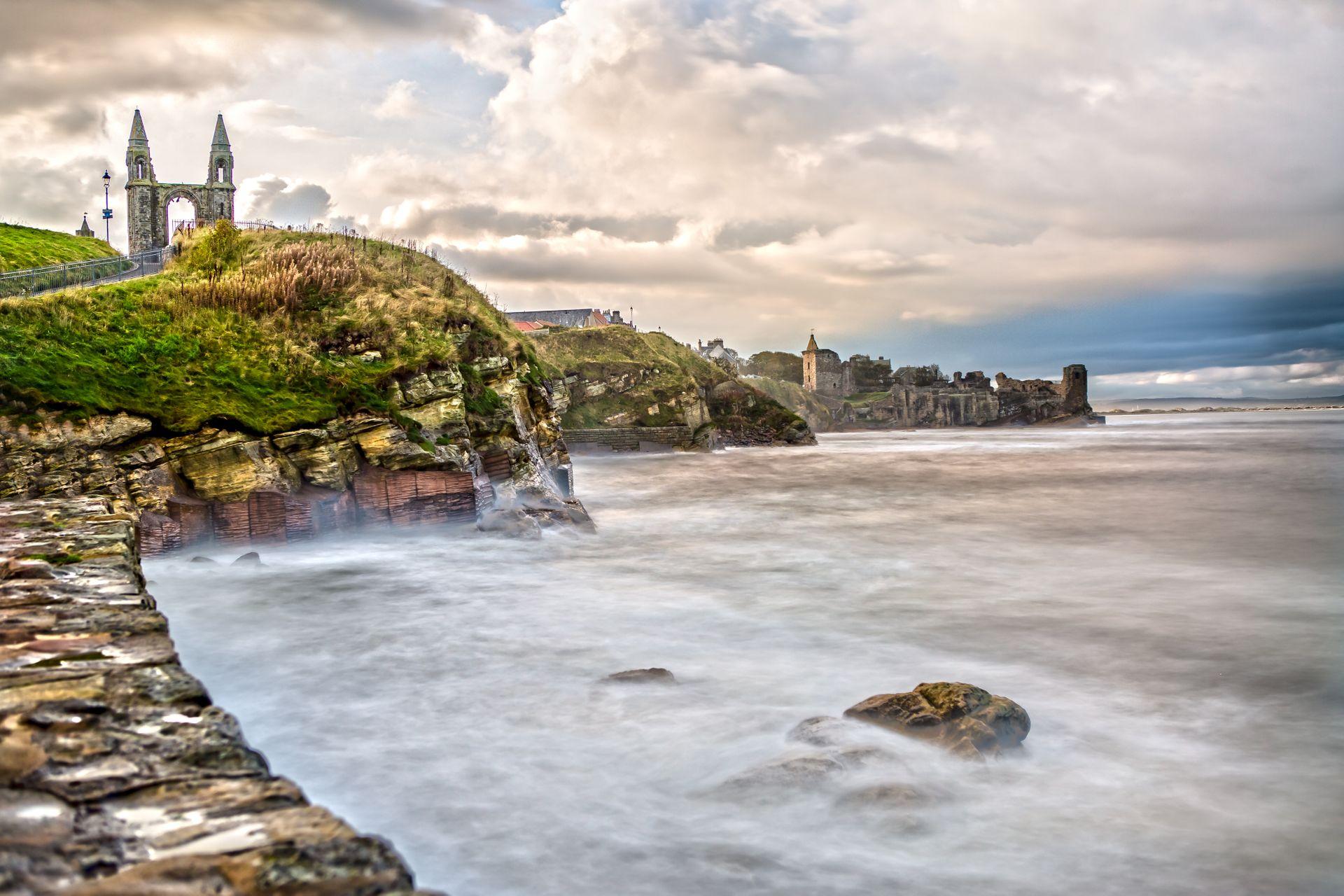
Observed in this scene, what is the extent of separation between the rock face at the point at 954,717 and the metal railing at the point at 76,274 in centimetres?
1806

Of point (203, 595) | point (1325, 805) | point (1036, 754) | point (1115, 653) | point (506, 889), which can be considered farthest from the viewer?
point (203, 595)

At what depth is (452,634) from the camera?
1066 cm

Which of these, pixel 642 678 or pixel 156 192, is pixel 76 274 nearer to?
pixel 642 678

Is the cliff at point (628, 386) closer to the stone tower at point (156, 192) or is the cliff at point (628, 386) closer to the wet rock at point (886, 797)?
the stone tower at point (156, 192)

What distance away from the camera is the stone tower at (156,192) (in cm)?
5612

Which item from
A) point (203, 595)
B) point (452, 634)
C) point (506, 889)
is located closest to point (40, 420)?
point (203, 595)

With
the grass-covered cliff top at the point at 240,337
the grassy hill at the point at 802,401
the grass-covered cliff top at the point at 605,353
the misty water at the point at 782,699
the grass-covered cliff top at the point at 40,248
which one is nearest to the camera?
the misty water at the point at 782,699

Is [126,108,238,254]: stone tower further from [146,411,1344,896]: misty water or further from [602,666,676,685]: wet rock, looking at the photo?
[602,666,676,685]: wet rock

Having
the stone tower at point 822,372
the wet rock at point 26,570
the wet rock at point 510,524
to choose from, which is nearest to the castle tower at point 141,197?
the wet rock at point 510,524

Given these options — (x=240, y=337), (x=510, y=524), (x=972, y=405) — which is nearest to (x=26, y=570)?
(x=240, y=337)

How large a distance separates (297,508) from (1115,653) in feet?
41.5

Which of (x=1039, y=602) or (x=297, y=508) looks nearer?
(x=1039, y=602)

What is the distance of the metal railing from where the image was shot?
19.3 meters

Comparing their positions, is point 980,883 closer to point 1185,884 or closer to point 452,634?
point 1185,884
